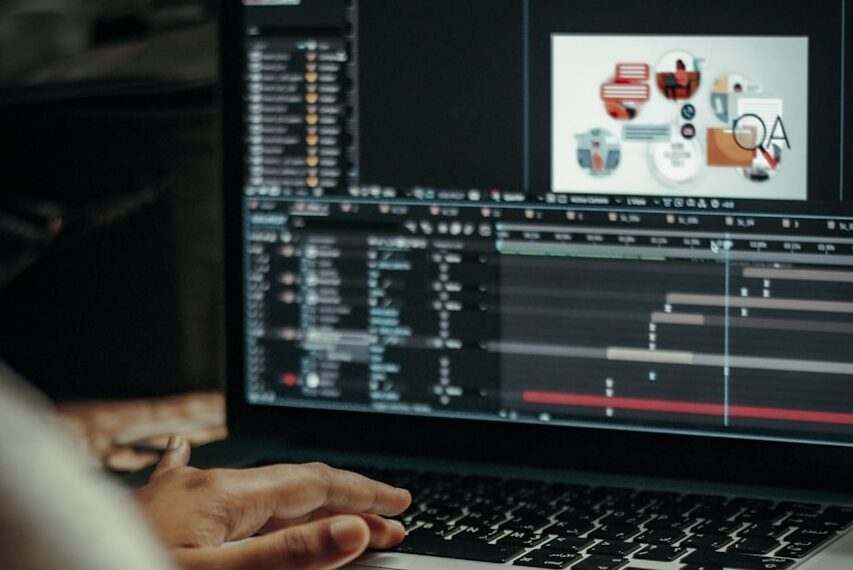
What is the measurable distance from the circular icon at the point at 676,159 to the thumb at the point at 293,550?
406mm

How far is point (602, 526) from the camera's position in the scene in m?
0.88

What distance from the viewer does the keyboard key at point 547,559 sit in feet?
2.62

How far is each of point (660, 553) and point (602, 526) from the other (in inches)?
3.1

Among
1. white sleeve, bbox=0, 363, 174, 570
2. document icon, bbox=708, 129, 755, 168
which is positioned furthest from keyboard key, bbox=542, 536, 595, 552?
white sleeve, bbox=0, 363, 174, 570

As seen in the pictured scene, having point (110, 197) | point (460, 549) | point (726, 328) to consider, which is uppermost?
point (110, 197)

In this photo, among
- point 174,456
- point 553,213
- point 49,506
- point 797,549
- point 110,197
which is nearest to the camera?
point 49,506

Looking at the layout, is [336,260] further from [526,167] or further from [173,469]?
[173,469]

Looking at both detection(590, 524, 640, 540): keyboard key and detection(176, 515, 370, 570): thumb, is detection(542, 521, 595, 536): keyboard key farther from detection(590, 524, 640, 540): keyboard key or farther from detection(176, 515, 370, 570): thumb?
detection(176, 515, 370, 570): thumb

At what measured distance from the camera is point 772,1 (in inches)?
37.0

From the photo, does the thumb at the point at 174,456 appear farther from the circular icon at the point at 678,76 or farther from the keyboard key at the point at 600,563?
the circular icon at the point at 678,76

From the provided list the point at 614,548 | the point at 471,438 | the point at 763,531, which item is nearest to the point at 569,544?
the point at 614,548

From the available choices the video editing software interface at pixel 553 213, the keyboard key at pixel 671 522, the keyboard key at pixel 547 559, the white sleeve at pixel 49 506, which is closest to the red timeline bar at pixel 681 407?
the video editing software interface at pixel 553 213

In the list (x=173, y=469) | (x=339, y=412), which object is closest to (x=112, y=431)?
(x=339, y=412)

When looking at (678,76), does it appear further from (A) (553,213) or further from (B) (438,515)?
(B) (438,515)
